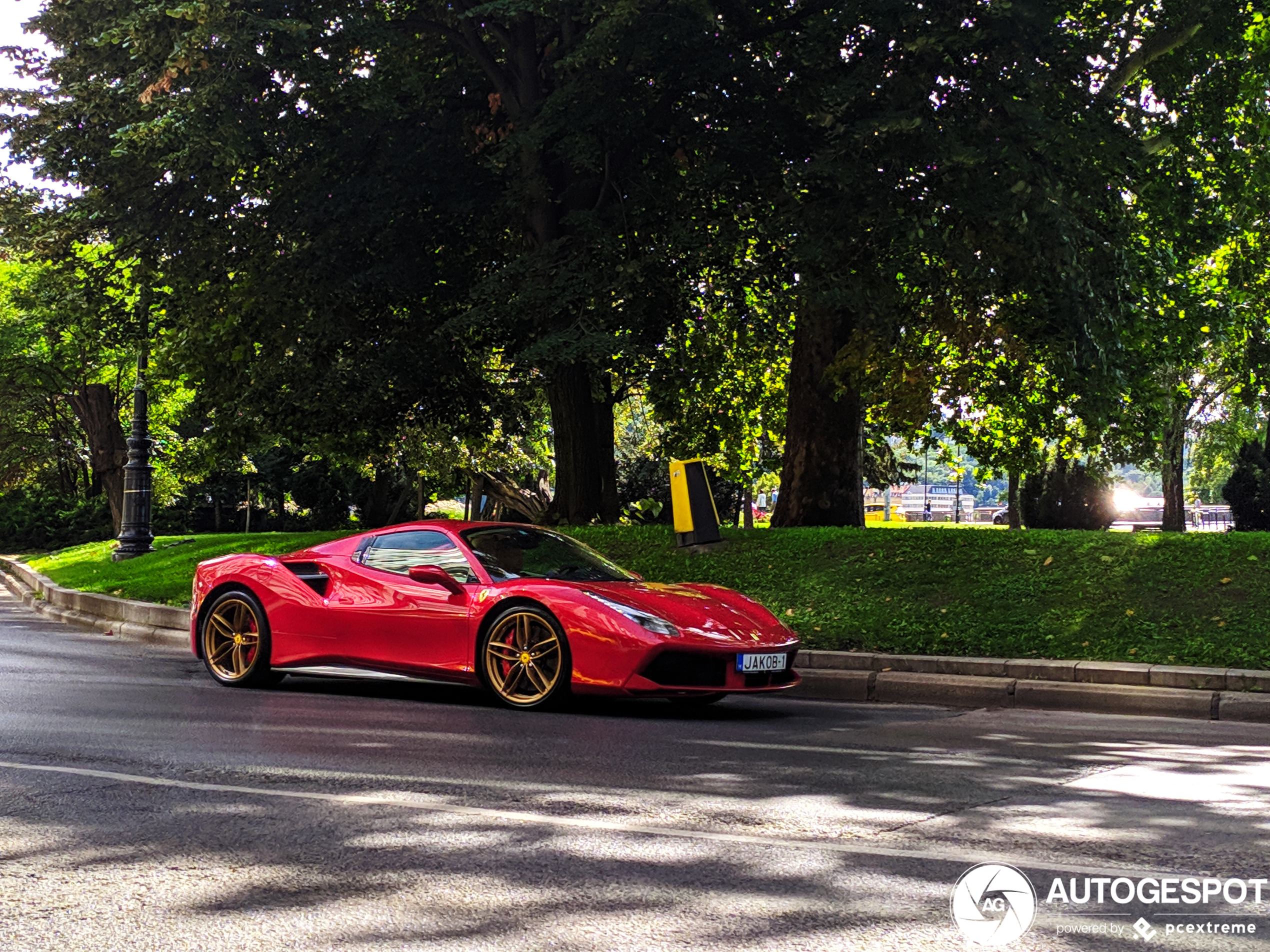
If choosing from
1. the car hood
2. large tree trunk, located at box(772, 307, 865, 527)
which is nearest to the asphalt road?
the car hood

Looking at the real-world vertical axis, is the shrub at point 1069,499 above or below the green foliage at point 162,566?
above

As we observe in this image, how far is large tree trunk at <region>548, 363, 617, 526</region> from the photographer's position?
1870cm

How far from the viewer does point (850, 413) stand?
18.0m

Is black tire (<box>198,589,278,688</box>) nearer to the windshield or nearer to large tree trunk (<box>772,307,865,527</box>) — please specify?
the windshield

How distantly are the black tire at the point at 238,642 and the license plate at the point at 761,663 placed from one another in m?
3.94

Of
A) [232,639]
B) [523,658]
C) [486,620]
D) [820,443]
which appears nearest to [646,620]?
[523,658]

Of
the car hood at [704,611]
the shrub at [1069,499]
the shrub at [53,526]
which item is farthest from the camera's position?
the shrub at [53,526]

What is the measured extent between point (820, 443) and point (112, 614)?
9.86 metres

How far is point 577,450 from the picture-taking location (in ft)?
61.5

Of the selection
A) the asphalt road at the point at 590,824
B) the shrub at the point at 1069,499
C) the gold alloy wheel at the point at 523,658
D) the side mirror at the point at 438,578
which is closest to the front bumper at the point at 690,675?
the asphalt road at the point at 590,824

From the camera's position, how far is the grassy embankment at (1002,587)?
1123 centimetres

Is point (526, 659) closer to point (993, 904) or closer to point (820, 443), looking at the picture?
point (993, 904)

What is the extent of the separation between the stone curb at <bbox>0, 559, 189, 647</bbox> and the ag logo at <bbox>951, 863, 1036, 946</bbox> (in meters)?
11.7

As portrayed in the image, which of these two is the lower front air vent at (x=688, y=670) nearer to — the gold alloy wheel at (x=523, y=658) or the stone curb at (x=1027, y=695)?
the gold alloy wheel at (x=523, y=658)
